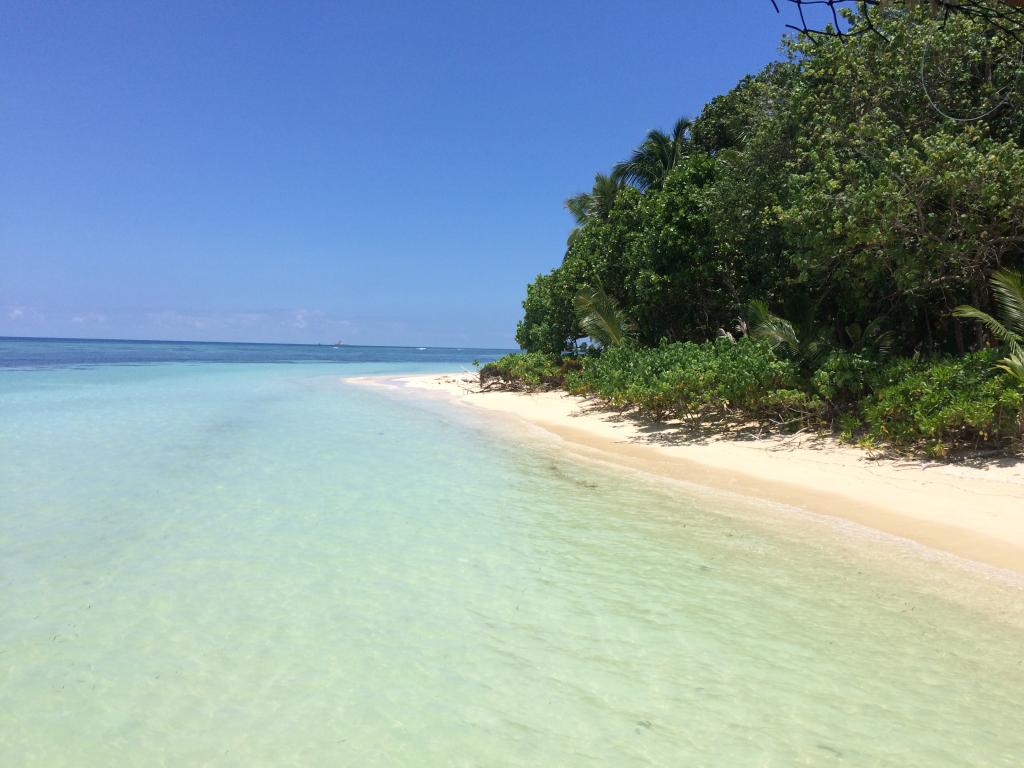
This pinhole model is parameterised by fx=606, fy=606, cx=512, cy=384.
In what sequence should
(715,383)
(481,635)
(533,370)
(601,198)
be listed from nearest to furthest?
(481,635), (715,383), (533,370), (601,198)

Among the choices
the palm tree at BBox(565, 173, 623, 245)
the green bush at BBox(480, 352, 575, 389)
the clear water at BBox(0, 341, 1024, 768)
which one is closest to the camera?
the clear water at BBox(0, 341, 1024, 768)

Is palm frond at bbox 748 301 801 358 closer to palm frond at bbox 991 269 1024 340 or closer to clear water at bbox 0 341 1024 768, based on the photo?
palm frond at bbox 991 269 1024 340

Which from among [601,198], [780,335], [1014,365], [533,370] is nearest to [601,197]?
[601,198]

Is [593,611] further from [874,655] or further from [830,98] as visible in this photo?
[830,98]

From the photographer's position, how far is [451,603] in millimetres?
4293

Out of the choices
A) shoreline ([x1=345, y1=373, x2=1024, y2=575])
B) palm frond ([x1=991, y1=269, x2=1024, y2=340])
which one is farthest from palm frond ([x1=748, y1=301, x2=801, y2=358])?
palm frond ([x1=991, y1=269, x2=1024, y2=340])

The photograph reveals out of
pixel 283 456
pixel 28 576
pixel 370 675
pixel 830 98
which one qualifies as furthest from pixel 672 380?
pixel 28 576

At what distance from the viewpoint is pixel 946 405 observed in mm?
7312

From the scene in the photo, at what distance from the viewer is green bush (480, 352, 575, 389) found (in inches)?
783

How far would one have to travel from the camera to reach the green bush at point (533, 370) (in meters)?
19.9

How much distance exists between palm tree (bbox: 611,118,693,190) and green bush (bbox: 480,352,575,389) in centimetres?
923

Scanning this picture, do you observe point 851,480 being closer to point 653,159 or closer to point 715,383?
point 715,383

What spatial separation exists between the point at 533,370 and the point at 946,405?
13.5 m

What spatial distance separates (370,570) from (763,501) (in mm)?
4541
